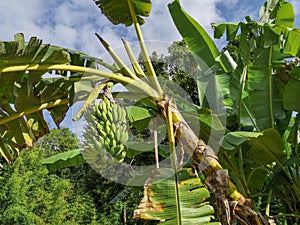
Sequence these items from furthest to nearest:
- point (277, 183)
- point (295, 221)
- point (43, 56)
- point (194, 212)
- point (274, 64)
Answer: point (295, 221) → point (274, 64) → point (277, 183) → point (43, 56) → point (194, 212)

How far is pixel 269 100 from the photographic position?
1.87m

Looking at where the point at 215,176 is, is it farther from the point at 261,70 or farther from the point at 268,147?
the point at 261,70

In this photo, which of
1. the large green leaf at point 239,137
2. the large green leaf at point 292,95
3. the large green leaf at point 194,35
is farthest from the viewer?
the large green leaf at point 194,35

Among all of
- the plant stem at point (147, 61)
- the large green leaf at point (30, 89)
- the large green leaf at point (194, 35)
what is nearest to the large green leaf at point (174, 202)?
the plant stem at point (147, 61)

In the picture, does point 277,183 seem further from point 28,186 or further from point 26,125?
point 28,186

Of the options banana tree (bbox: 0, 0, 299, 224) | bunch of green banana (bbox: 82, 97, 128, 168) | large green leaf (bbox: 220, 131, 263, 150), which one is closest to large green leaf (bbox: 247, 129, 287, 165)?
large green leaf (bbox: 220, 131, 263, 150)

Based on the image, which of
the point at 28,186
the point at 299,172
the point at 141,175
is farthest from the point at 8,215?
the point at 299,172

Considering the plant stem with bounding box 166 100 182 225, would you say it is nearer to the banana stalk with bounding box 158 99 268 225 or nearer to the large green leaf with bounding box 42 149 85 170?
the banana stalk with bounding box 158 99 268 225

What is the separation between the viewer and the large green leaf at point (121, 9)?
5.09 feet

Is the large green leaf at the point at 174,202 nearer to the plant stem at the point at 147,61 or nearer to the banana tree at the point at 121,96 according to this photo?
the banana tree at the point at 121,96

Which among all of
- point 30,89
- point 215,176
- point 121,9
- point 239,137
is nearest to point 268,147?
point 239,137

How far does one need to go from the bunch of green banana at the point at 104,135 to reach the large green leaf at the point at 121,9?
626 mm

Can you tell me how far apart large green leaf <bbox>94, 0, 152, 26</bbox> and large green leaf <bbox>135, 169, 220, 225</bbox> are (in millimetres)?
787

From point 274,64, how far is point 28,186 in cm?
635
